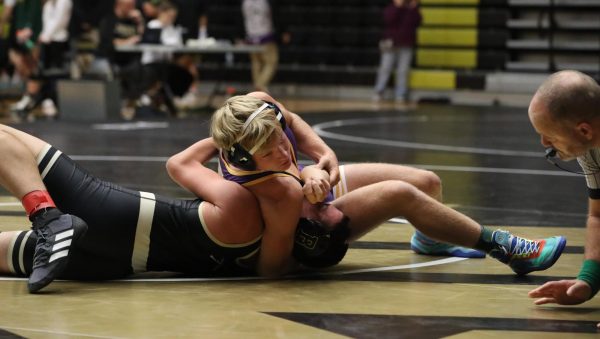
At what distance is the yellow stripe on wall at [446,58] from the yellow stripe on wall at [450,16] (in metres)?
0.44

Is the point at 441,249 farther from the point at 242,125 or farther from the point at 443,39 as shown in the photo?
the point at 443,39

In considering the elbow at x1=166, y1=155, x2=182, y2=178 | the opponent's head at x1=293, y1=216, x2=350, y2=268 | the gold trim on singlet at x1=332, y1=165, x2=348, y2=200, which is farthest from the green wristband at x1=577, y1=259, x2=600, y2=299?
the elbow at x1=166, y1=155, x2=182, y2=178

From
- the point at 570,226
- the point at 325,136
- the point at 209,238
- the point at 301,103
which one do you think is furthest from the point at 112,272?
the point at 301,103

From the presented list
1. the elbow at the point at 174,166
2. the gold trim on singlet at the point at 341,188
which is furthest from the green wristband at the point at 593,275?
the elbow at the point at 174,166

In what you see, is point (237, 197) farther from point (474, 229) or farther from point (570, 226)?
point (570, 226)

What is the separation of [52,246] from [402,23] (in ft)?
45.5

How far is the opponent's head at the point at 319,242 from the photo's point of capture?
3953mm

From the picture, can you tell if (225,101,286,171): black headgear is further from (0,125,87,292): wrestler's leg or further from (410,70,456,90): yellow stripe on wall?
(410,70,456,90): yellow stripe on wall

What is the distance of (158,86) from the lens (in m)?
13.6

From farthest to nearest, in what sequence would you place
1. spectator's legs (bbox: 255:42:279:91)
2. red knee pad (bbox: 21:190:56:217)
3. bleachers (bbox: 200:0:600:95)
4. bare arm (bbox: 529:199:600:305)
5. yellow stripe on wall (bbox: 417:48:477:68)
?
yellow stripe on wall (bbox: 417:48:477:68) < bleachers (bbox: 200:0:600:95) < spectator's legs (bbox: 255:42:279:91) < red knee pad (bbox: 21:190:56:217) < bare arm (bbox: 529:199:600:305)

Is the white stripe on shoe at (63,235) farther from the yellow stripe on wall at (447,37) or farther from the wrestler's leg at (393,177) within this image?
the yellow stripe on wall at (447,37)

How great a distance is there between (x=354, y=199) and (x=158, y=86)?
387 inches

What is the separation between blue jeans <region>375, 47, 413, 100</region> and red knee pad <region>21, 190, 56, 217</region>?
14.0m

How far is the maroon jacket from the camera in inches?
675
